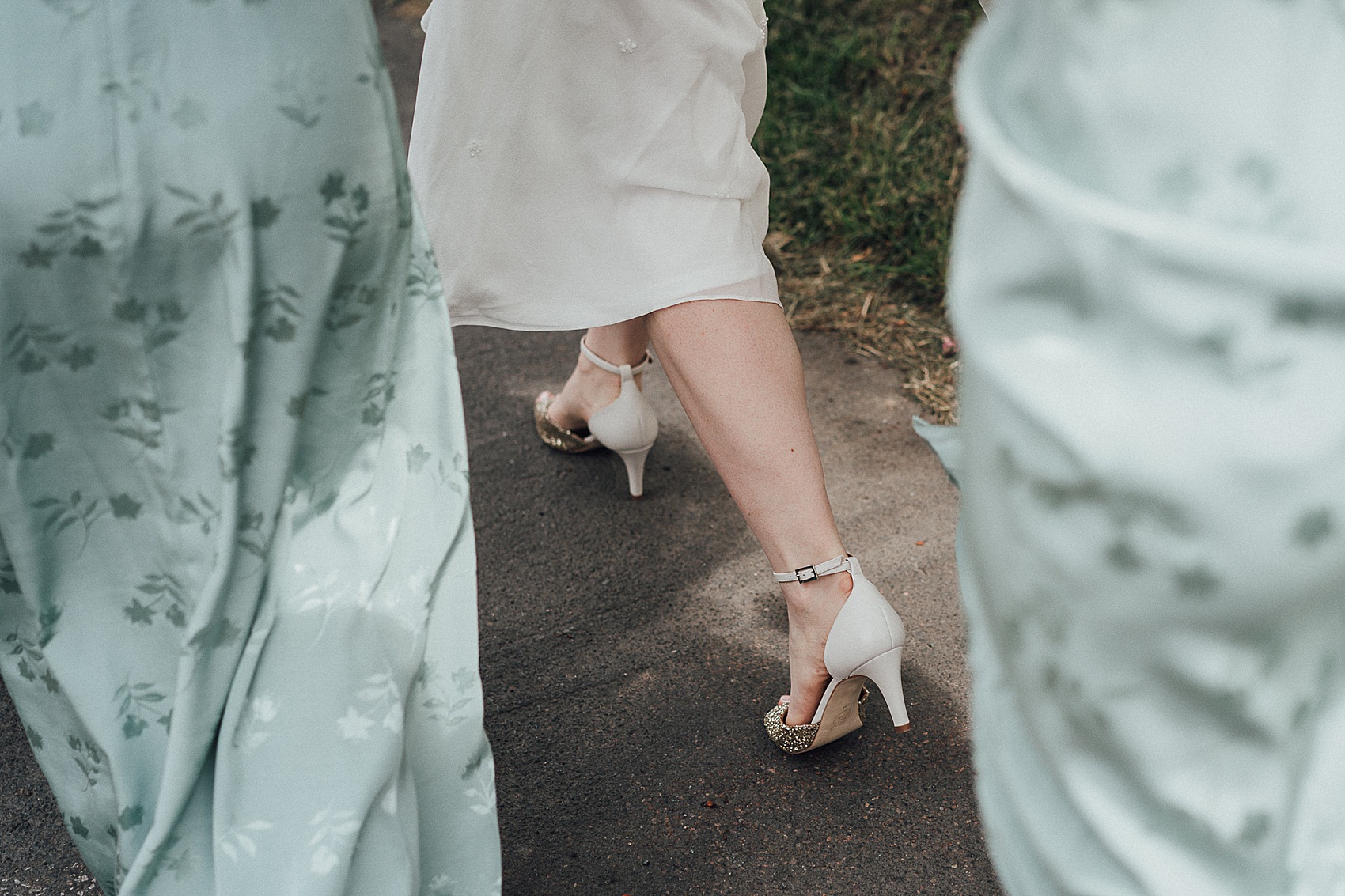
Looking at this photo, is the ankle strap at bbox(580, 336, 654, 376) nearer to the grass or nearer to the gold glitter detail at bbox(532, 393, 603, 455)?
the gold glitter detail at bbox(532, 393, 603, 455)

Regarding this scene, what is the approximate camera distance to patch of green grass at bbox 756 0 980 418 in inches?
101

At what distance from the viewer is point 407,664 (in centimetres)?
99

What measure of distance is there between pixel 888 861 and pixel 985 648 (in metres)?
0.73

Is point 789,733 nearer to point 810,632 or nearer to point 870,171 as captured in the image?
point 810,632

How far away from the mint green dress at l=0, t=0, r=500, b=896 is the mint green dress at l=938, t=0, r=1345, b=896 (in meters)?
0.49

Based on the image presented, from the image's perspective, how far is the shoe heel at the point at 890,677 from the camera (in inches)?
55.8

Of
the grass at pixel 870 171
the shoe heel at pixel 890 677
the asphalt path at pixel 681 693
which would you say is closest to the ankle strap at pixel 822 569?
the shoe heel at pixel 890 677

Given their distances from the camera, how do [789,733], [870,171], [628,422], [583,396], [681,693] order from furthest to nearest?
[870,171], [583,396], [628,422], [681,693], [789,733]

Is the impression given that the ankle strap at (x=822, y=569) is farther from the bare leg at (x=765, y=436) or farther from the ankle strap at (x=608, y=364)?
the ankle strap at (x=608, y=364)

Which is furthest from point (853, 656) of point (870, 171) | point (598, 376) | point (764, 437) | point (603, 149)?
point (870, 171)

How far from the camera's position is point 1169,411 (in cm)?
57

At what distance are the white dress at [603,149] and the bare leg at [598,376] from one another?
365mm

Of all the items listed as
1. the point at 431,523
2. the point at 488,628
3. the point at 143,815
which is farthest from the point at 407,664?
the point at 488,628

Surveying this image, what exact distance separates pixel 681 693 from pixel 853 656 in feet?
1.12
